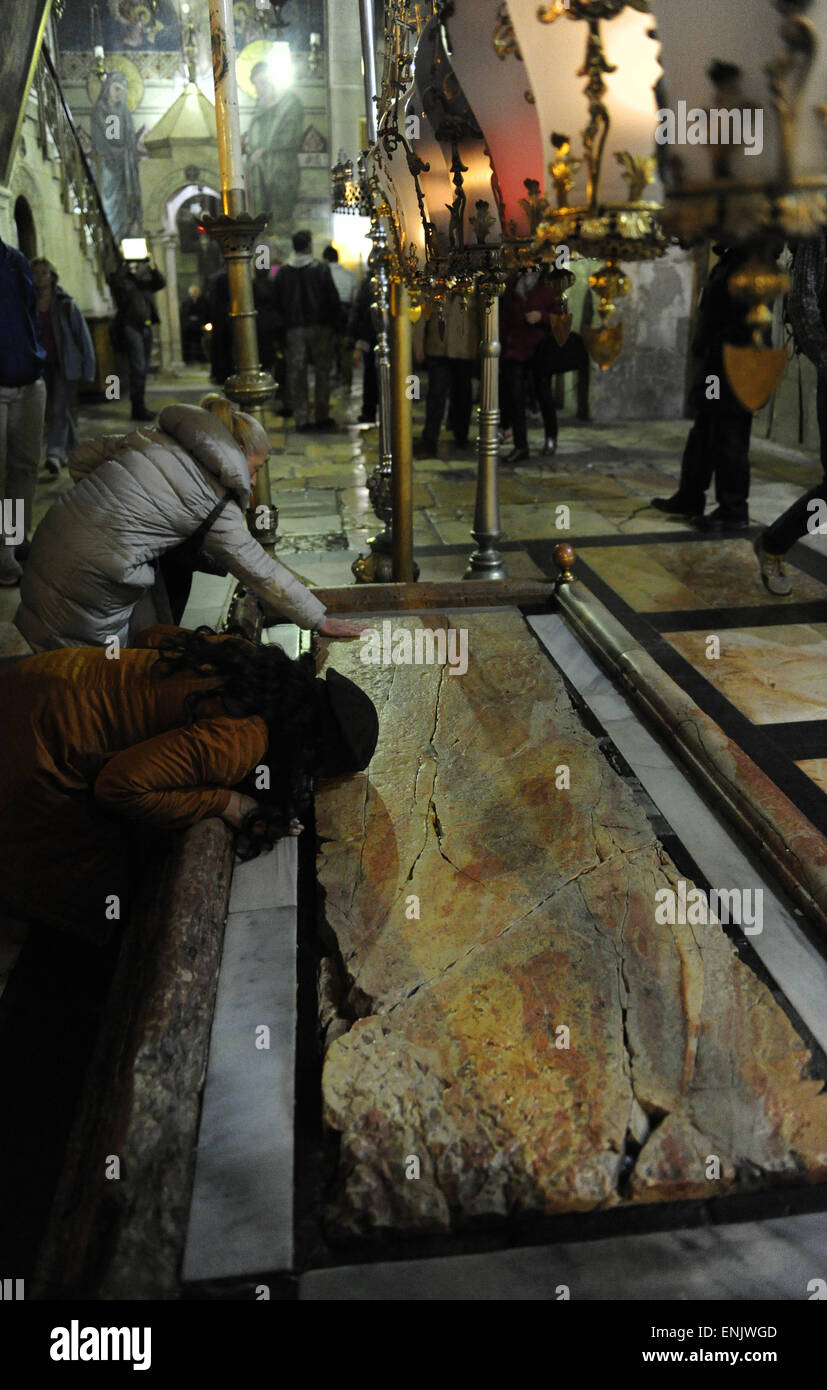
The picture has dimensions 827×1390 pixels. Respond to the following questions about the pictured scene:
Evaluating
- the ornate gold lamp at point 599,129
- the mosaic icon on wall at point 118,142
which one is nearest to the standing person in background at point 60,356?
the ornate gold lamp at point 599,129

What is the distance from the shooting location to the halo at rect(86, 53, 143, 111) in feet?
66.2

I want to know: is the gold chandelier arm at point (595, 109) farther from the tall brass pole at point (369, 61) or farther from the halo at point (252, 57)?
the halo at point (252, 57)

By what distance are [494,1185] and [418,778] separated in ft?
4.54

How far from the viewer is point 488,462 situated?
4906mm

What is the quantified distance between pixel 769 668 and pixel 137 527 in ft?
8.23

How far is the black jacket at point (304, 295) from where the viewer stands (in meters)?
9.51

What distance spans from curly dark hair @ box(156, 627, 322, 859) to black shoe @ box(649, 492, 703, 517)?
432 centimetres

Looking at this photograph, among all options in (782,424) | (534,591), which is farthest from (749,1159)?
(782,424)

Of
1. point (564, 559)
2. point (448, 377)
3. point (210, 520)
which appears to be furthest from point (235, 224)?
point (448, 377)

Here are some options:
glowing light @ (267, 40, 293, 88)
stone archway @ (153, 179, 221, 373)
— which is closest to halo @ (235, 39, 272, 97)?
glowing light @ (267, 40, 293, 88)

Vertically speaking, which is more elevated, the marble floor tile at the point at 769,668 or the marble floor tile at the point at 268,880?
the marble floor tile at the point at 769,668

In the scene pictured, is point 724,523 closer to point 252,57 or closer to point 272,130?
point 272,130

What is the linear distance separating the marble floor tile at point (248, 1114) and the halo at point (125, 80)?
22.4 meters

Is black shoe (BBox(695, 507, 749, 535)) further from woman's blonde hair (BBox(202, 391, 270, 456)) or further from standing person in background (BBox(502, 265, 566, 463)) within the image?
woman's blonde hair (BBox(202, 391, 270, 456))
